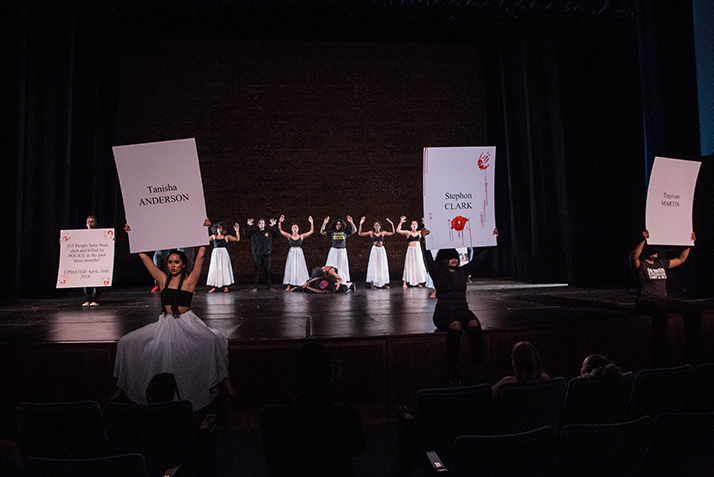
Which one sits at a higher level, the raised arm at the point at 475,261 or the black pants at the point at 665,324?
the raised arm at the point at 475,261

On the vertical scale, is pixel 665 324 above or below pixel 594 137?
below

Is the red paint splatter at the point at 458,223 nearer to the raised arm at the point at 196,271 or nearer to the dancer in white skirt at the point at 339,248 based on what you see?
the raised arm at the point at 196,271

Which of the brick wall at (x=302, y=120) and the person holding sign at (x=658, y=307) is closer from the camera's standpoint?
the person holding sign at (x=658, y=307)

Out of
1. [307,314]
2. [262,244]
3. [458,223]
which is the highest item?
[262,244]

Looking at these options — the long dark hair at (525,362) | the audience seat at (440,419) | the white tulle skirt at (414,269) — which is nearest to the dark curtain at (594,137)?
the white tulle skirt at (414,269)

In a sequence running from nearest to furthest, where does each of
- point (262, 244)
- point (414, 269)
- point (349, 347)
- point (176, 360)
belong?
point (176, 360), point (349, 347), point (262, 244), point (414, 269)

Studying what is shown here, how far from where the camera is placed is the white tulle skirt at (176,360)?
2.85 metres

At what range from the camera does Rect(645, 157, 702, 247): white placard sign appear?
3807 mm

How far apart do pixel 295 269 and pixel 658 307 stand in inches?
249

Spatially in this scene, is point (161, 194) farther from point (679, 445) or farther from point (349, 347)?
point (679, 445)

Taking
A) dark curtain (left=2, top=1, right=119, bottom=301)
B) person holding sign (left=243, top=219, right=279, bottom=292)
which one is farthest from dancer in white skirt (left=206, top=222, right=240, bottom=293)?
dark curtain (left=2, top=1, right=119, bottom=301)

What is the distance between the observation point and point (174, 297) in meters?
3.04

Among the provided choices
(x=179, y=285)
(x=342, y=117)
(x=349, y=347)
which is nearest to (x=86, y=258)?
(x=179, y=285)

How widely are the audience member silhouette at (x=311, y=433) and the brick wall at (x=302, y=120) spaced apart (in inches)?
344
